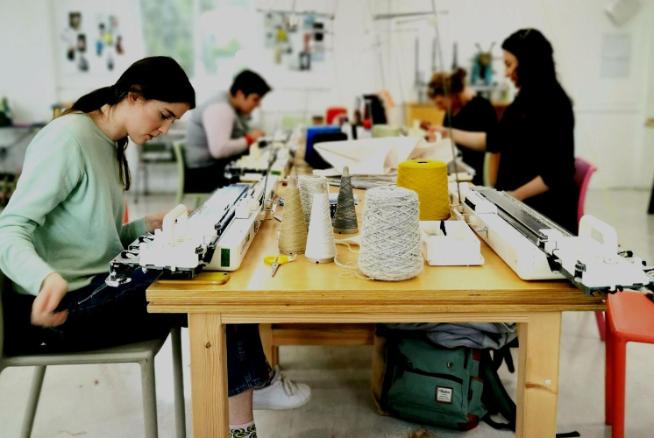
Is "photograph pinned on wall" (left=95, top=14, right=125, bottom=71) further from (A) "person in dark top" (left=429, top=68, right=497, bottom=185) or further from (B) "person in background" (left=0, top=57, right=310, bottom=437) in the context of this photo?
(B) "person in background" (left=0, top=57, right=310, bottom=437)

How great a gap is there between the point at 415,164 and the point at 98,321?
861 mm

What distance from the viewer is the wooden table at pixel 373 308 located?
1.23 metres

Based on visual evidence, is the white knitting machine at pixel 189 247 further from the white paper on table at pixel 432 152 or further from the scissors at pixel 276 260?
the white paper on table at pixel 432 152

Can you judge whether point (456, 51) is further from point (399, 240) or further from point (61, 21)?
point (399, 240)

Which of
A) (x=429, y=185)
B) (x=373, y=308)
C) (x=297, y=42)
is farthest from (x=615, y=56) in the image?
(x=373, y=308)

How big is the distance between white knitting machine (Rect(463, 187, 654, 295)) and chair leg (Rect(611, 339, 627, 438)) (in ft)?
1.62

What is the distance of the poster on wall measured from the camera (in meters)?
6.07

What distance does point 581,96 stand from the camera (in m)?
6.30

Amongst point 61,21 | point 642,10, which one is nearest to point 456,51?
point 642,10

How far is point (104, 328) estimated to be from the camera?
4.97 ft

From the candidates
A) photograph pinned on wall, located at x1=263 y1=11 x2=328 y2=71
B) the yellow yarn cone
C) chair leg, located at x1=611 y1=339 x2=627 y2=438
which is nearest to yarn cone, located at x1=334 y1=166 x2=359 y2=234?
the yellow yarn cone

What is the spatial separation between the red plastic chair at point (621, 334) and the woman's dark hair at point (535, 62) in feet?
3.30

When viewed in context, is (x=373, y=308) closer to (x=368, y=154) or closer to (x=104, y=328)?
(x=104, y=328)

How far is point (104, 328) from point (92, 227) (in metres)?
0.25
